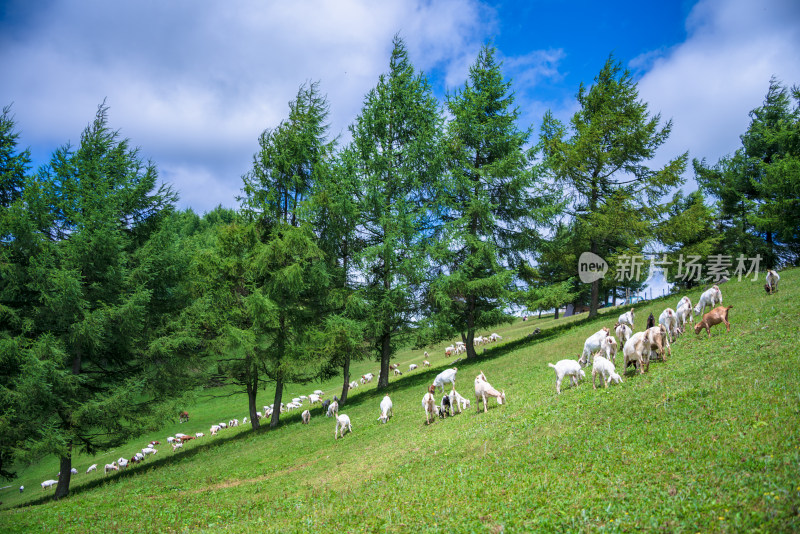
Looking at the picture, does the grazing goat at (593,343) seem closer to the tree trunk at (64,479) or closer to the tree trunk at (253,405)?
the tree trunk at (253,405)

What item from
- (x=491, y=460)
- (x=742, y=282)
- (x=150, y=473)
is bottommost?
(x=150, y=473)

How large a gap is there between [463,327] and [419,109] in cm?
1425

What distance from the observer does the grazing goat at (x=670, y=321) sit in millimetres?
15773

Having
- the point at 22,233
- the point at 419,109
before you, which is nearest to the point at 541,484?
the point at 22,233

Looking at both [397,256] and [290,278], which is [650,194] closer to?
[397,256]

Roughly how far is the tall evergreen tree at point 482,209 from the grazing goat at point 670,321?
10.6 meters

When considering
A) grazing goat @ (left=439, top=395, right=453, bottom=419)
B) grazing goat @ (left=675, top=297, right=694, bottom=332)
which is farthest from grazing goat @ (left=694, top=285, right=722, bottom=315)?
Answer: grazing goat @ (left=439, top=395, right=453, bottom=419)

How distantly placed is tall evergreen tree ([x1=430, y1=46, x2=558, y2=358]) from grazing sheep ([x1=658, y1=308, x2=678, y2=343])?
418 inches

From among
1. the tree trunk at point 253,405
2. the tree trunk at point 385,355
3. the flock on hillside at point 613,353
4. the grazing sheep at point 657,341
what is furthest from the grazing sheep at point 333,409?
the grazing sheep at point 657,341

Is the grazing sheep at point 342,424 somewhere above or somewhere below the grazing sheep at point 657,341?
below

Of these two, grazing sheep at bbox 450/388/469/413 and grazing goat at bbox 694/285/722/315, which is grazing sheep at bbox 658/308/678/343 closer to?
grazing goat at bbox 694/285/722/315

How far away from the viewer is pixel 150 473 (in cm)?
1922

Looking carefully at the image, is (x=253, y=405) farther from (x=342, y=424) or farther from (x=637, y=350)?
(x=637, y=350)

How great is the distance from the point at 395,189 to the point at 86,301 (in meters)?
16.9
